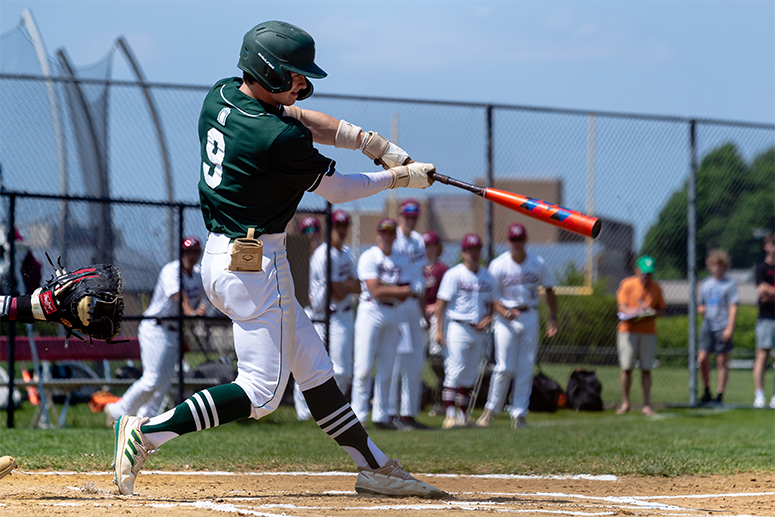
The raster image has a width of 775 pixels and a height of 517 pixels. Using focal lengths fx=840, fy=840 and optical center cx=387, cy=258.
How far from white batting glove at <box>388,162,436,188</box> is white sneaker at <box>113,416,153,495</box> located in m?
1.68

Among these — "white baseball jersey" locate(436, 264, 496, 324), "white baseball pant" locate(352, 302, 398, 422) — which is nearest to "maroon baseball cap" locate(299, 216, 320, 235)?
"white baseball pant" locate(352, 302, 398, 422)

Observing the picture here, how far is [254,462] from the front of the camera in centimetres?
548

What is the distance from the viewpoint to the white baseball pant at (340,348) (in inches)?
332

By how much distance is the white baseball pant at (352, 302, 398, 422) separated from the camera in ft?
27.2

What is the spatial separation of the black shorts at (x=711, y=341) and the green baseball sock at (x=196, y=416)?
8.84 meters

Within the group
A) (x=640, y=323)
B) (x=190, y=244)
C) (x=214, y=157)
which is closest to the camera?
Answer: (x=214, y=157)

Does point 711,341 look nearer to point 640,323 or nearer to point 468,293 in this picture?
point 640,323

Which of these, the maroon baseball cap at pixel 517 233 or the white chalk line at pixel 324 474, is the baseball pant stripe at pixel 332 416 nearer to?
the white chalk line at pixel 324 474

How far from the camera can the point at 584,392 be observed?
10148 mm

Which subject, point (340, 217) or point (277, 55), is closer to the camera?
point (277, 55)

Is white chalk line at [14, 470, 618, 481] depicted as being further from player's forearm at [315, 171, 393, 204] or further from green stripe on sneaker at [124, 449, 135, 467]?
player's forearm at [315, 171, 393, 204]

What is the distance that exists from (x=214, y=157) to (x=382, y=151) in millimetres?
935

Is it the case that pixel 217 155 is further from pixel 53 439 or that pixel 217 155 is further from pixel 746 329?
pixel 746 329

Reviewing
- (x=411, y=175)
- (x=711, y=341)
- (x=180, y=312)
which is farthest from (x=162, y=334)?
(x=711, y=341)
